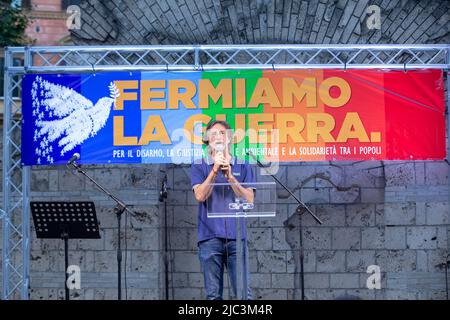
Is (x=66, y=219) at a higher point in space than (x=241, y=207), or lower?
lower

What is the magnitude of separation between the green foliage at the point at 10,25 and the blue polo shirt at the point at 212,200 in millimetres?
6600

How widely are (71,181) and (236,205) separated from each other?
3.55 m

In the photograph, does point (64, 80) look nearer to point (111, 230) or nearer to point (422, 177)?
point (111, 230)

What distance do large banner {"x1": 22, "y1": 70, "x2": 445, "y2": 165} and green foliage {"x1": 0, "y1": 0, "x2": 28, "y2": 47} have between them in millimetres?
5336

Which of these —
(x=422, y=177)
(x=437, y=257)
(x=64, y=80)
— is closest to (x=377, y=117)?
(x=422, y=177)

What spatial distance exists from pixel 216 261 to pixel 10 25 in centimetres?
758

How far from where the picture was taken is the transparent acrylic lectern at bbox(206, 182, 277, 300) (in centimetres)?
722

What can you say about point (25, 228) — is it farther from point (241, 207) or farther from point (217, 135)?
point (241, 207)

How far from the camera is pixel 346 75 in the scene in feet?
27.9

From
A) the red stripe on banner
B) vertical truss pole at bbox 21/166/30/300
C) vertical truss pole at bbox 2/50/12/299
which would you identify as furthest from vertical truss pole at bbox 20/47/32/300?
the red stripe on banner

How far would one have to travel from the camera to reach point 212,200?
25.2 ft

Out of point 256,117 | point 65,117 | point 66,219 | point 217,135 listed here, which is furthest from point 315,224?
point 65,117

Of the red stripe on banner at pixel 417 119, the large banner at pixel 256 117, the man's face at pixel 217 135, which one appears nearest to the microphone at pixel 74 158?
the large banner at pixel 256 117

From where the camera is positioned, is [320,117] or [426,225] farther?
[426,225]
